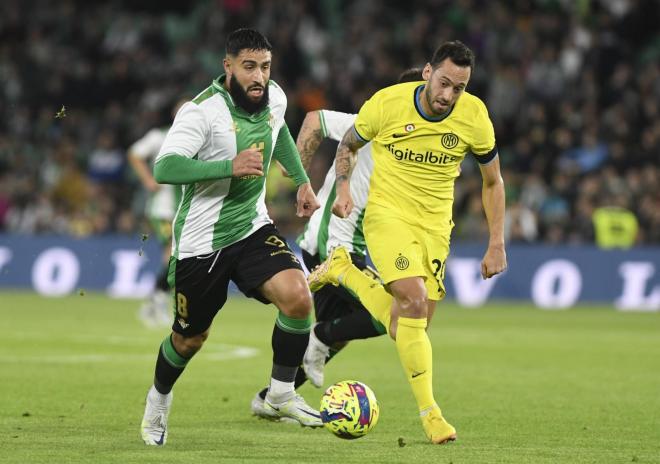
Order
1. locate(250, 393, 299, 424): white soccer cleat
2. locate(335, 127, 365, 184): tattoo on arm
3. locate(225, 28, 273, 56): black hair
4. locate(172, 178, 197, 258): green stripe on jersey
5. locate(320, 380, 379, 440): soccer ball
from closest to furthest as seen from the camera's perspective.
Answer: locate(320, 380, 379, 440): soccer ball → locate(225, 28, 273, 56): black hair → locate(172, 178, 197, 258): green stripe on jersey → locate(335, 127, 365, 184): tattoo on arm → locate(250, 393, 299, 424): white soccer cleat

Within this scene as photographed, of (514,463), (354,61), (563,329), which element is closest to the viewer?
(514,463)

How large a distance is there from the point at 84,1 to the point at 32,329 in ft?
51.1

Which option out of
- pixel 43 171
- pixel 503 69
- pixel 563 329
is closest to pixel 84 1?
pixel 43 171

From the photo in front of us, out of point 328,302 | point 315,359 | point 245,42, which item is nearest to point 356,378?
point 328,302

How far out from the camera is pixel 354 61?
25656 mm

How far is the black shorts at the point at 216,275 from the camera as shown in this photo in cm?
782

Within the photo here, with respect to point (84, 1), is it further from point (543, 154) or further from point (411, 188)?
point (411, 188)

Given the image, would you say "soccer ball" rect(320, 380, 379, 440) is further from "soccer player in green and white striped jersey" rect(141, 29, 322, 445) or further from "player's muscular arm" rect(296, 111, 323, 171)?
"player's muscular arm" rect(296, 111, 323, 171)

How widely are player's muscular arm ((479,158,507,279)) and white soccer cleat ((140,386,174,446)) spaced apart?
2.02 m

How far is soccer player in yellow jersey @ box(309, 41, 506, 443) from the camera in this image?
786 cm

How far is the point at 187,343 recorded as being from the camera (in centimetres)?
791

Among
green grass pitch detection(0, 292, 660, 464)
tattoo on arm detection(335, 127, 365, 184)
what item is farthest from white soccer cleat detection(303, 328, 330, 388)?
tattoo on arm detection(335, 127, 365, 184)

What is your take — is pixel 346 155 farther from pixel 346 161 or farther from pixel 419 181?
pixel 419 181

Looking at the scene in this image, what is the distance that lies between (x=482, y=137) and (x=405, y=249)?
83 cm
